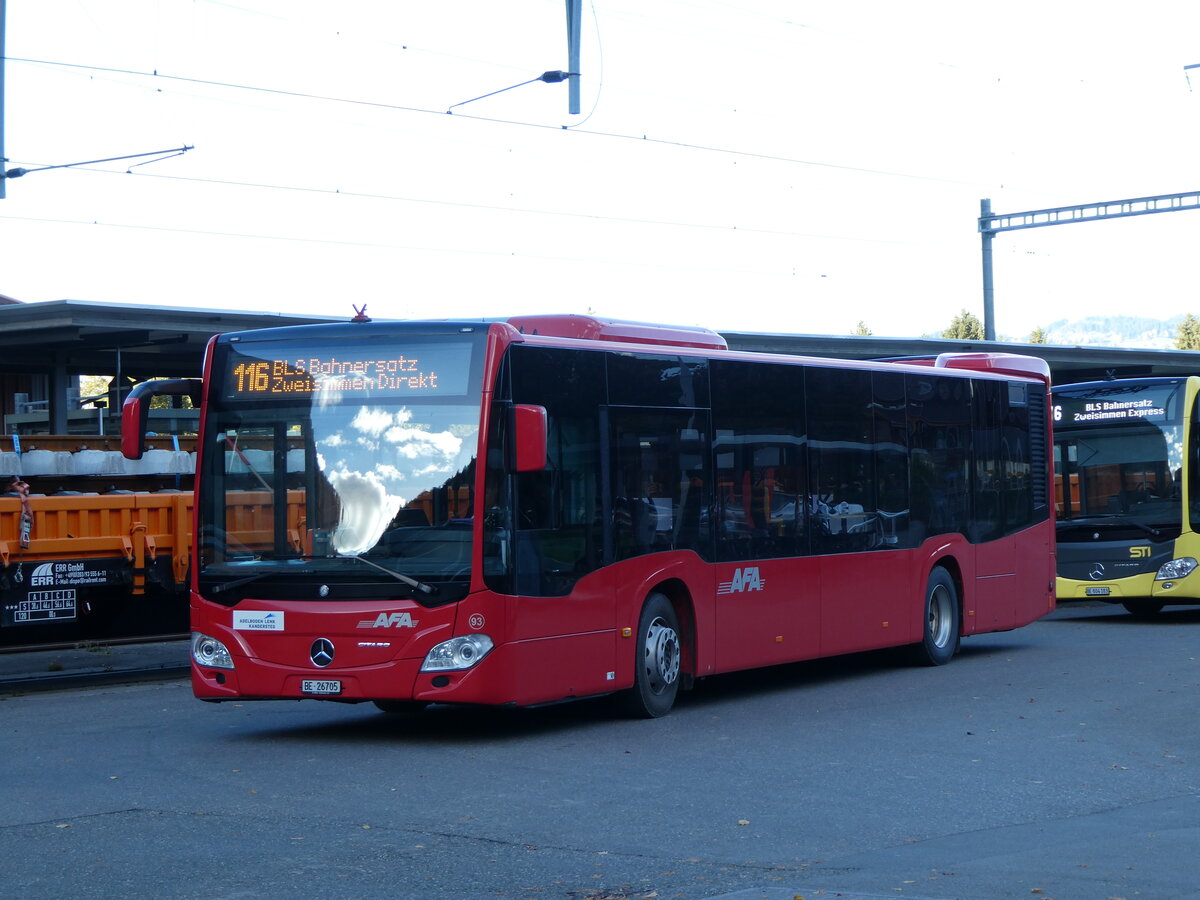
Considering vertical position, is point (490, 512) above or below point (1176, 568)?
above

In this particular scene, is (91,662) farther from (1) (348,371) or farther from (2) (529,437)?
(2) (529,437)

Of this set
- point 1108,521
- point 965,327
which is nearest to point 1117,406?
point 1108,521

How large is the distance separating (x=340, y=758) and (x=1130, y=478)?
14.6m

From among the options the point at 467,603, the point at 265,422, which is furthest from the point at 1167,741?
the point at 265,422

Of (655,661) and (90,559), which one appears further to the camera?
(90,559)

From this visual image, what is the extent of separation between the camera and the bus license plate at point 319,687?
34.9 ft

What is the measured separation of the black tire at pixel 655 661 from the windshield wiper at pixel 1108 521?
11093 millimetres

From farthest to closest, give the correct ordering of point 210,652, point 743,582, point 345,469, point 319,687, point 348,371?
point 743,582
point 210,652
point 348,371
point 345,469
point 319,687

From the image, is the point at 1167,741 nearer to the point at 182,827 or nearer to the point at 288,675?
the point at 288,675

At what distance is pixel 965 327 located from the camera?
9856 cm

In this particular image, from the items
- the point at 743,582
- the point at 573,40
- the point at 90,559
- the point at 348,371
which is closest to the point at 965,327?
the point at 573,40

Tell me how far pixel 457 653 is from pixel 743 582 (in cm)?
329

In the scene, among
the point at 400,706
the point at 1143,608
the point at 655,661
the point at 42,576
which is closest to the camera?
the point at 400,706

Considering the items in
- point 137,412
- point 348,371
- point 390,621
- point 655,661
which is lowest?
point 655,661
